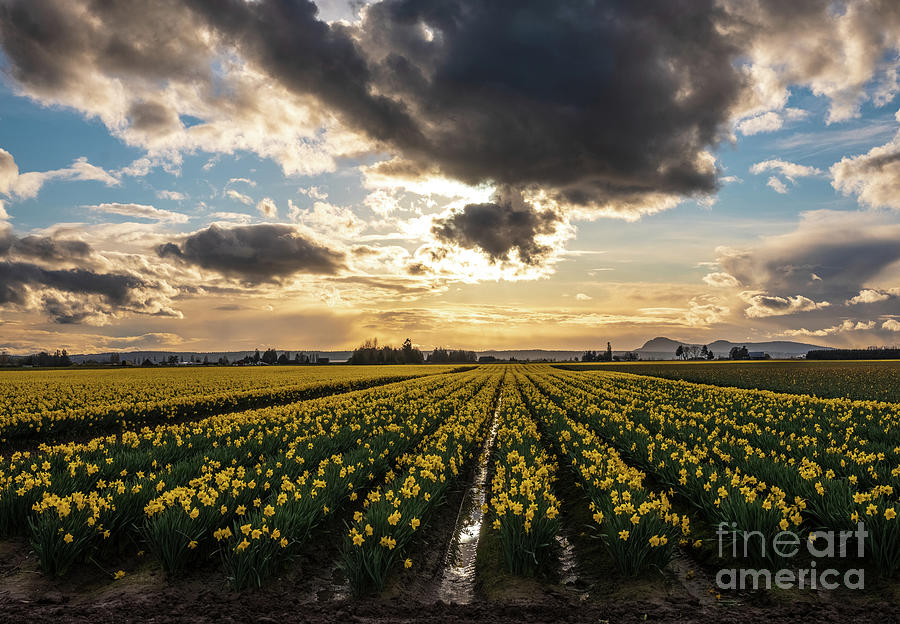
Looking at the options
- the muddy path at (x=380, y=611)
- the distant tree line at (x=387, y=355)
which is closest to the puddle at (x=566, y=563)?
the muddy path at (x=380, y=611)

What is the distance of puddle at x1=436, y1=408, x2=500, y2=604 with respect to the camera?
6.00m

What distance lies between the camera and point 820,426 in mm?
13055

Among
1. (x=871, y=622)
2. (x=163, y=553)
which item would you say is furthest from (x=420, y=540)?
(x=871, y=622)

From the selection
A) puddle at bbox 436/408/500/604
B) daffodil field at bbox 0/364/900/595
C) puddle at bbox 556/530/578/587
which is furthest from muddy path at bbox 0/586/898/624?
puddle at bbox 556/530/578/587

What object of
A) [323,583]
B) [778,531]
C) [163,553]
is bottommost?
[323,583]

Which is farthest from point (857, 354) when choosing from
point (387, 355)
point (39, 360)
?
point (39, 360)

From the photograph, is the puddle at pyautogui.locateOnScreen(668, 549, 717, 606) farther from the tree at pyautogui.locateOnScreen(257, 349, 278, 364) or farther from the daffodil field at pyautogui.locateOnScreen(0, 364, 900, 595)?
the tree at pyautogui.locateOnScreen(257, 349, 278, 364)

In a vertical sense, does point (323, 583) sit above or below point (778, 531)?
below

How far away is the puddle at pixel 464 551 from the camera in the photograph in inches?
236

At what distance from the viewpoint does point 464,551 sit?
738 cm

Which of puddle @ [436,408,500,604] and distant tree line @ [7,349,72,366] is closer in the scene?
puddle @ [436,408,500,604]

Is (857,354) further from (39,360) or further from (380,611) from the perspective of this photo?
(39,360)

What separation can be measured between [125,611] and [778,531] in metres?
7.64

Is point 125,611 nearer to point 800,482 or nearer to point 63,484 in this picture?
point 63,484
